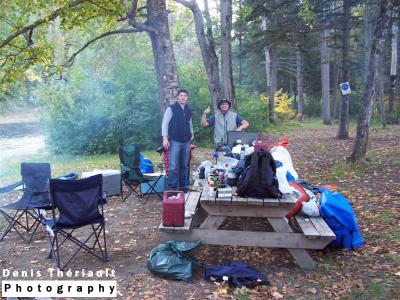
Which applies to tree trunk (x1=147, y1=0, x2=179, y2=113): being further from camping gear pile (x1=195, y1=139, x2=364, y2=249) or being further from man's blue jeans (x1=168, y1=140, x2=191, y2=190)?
camping gear pile (x1=195, y1=139, x2=364, y2=249)

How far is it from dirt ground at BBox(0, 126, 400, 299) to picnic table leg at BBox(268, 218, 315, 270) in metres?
0.09

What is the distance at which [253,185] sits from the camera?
3.99 m

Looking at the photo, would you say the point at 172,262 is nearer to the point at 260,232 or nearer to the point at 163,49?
the point at 260,232

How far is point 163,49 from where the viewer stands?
8.52 metres

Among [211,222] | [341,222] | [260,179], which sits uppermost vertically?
[260,179]

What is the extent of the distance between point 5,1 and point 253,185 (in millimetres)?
7772

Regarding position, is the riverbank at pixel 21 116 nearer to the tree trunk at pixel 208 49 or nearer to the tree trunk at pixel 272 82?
the tree trunk at pixel 272 82

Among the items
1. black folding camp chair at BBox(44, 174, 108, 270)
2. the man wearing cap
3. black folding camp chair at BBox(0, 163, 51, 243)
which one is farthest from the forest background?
black folding camp chair at BBox(44, 174, 108, 270)

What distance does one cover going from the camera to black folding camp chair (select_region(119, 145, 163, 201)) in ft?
21.8

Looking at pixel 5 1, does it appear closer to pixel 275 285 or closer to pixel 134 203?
pixel 134 203

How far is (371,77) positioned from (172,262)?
5938mm

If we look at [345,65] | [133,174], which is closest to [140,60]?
[345,65]

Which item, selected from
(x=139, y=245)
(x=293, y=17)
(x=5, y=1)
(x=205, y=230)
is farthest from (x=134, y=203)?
(x=293, y=17)

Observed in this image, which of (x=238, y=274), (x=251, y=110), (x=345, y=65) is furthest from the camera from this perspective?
(x=251, y=110)
